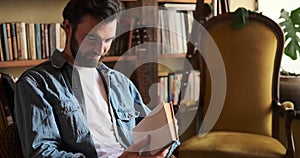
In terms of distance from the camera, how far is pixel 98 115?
1373 millimetres

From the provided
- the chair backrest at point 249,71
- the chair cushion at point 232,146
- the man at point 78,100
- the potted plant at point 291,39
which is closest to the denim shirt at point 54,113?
the man at point 78,100

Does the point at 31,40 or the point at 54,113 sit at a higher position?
the point at 31,40

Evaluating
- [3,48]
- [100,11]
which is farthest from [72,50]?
[3,48]

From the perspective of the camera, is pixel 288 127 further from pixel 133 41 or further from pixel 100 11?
pixel 100 11

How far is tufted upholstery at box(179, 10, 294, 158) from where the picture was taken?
89.5 inches

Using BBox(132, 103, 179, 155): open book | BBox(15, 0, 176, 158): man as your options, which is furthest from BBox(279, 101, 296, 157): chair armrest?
BBox(132, 103, 179, 155): open book

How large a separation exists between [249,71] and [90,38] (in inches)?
49.4

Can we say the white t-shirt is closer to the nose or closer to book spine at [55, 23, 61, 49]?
the nose

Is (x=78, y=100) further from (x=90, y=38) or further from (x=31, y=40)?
(x=31, y=40)

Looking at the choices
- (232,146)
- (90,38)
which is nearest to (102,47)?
(90,38)

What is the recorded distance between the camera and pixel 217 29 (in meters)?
2.36

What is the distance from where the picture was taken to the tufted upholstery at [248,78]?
227 cm

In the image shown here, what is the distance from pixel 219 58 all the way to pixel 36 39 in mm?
1006

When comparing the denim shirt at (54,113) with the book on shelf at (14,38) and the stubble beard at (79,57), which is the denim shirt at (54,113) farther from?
the book on shelf at (14,38)
